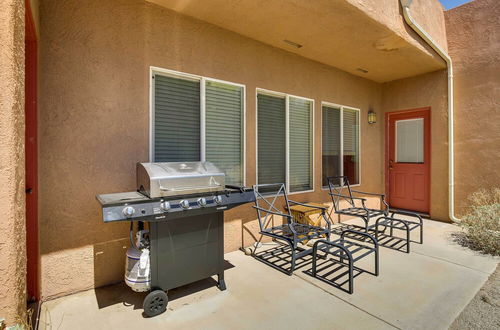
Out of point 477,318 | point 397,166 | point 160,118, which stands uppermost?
point 160,118

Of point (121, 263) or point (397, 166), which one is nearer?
point (121, 263)

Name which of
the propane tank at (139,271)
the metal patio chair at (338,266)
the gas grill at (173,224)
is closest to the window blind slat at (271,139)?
the metal patio chair at (338,266)

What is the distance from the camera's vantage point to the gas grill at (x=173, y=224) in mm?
2408

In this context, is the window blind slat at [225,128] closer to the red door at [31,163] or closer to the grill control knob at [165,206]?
the grill control knob at [165,206]

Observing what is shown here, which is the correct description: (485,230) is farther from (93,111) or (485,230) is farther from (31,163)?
(31,163)

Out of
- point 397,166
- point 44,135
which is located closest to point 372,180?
point 397,166

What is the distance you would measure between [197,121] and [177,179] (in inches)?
52.4

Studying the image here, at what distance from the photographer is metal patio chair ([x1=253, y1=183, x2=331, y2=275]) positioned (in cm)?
333

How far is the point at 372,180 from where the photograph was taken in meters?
6.52

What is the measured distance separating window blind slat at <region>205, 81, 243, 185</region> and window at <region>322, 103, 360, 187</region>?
216 cm

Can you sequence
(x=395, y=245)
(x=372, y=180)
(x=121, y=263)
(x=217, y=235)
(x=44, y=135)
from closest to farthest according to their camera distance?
(x=44, y=135)
(x=217, y=235)
(x=121, y=263)
(x=395, y=245)
(x=372, y=180)

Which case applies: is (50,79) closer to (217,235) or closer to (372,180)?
(217,235)

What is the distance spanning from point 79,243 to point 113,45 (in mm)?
2245

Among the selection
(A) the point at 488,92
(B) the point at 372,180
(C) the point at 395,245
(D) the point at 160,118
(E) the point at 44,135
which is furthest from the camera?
(B) the point at 372,180
